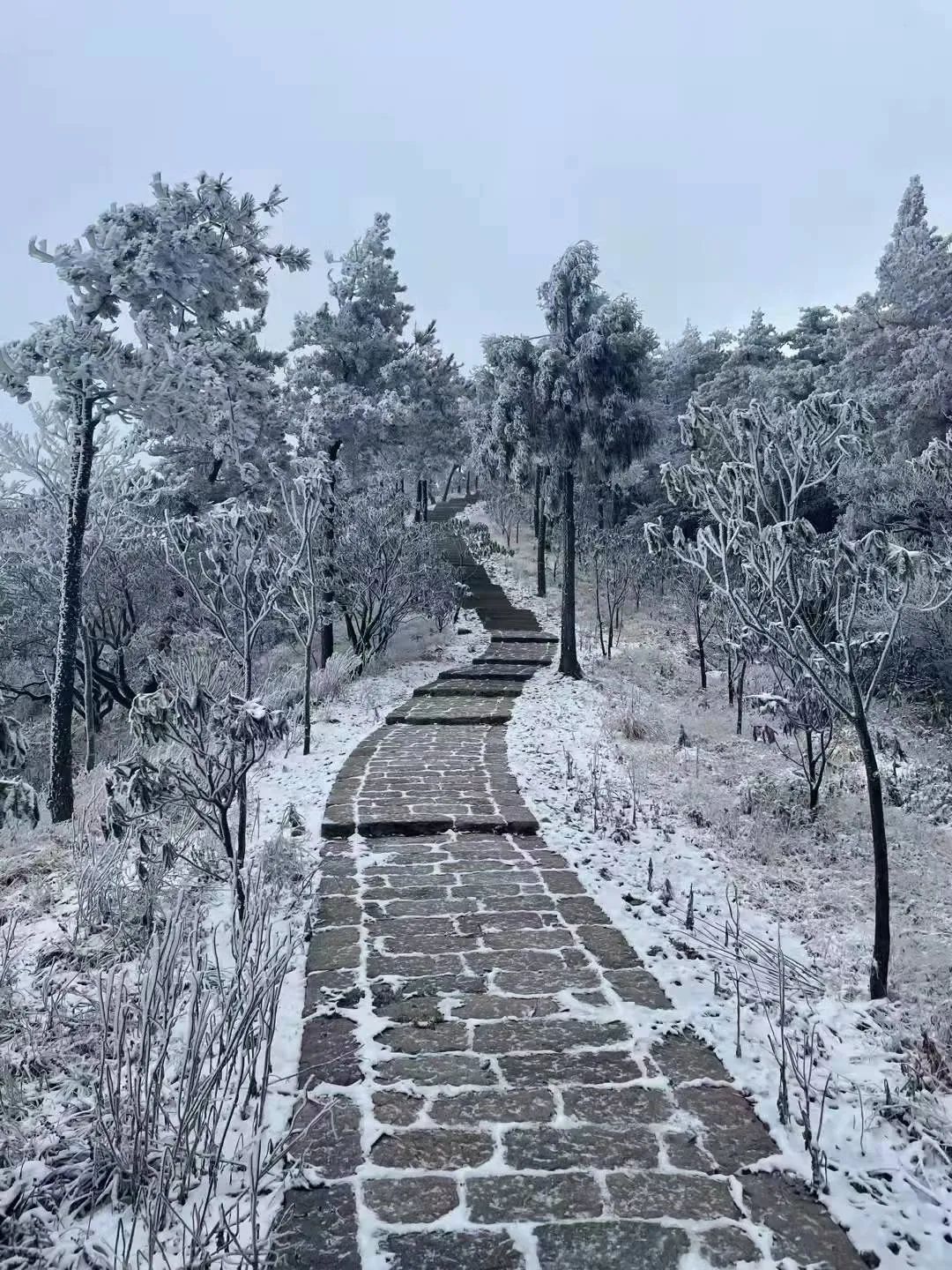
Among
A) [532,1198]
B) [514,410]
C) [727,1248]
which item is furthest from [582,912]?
[514,410]

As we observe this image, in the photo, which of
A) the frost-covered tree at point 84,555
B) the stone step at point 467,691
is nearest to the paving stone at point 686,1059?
the frost-covered tree at point 84,555

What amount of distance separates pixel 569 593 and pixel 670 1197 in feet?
42.6

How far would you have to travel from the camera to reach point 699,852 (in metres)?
6.11

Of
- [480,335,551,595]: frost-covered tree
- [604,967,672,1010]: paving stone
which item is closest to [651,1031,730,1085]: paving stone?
[604,967,672,1010]: paving stone

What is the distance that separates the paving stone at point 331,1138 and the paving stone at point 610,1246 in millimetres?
721

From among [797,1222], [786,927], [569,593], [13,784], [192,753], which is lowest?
[786,927]

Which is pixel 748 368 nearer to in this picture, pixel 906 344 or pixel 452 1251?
pixel 906 344

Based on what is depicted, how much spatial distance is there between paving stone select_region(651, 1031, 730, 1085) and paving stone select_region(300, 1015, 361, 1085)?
1343mm

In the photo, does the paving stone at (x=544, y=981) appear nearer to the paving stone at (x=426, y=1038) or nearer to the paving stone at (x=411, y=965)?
the paving stone at (x=411, y=965)

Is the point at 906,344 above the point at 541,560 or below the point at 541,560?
above

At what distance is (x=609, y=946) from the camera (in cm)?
433

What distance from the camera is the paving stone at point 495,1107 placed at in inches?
112

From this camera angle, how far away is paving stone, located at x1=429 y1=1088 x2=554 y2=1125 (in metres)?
2.85

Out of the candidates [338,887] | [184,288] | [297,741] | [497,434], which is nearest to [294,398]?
[497,434]
